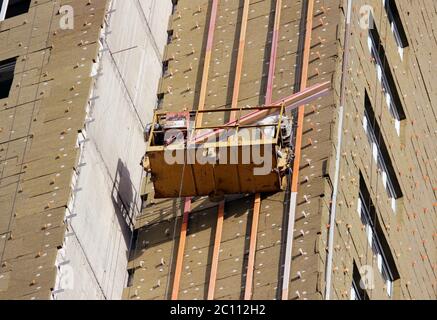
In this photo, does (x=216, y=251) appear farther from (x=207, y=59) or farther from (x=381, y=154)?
(x=381, y=154)

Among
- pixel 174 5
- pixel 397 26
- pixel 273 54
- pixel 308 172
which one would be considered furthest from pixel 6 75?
pixel 397 26

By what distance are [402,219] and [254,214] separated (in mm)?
9185

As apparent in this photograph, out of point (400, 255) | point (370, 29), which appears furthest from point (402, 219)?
point (370, 29)

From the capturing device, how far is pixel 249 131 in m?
59.5

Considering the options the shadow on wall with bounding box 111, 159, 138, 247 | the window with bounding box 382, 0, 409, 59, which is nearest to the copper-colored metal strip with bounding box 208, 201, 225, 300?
the shadow on wall with bounding box 111, 159, 138, 247

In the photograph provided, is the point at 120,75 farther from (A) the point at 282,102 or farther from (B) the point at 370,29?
(B) the point at 370,29

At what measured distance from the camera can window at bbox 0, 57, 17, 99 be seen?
210 ft

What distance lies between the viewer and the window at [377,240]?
211 feet

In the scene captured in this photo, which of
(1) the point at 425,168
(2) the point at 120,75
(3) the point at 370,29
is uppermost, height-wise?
(2) the point at 120,75

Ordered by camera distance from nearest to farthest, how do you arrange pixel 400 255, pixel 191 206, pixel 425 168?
pixel 191 206 → pixel 400 255 → pixel 425 168

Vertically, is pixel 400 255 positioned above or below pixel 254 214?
below

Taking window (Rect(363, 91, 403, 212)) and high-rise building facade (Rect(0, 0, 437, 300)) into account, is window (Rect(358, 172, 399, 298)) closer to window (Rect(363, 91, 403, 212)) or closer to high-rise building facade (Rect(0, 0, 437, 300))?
high-rise building facade (Rect(0, 0, 437, 300))

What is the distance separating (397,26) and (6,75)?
1659 centimetres

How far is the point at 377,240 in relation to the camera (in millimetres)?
65125
